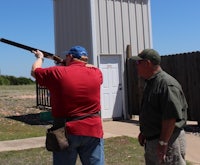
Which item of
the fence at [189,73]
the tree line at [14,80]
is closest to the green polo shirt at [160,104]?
the fence at [189,73]

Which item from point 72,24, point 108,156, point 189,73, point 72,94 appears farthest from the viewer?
point 72,24

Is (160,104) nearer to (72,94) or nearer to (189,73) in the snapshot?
(72,94)

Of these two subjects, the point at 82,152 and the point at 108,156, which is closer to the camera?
the point at 82,152

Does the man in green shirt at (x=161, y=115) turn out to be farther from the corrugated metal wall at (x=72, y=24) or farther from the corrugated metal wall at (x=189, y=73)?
the corrugated metal wall at (x=72, y=24)

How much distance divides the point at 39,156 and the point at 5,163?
797 mm

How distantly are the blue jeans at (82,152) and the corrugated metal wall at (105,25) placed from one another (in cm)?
954

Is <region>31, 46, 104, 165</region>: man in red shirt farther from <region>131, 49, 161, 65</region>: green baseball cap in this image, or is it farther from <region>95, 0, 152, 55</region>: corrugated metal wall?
<region>95, 0, 152, 55</region>: corrugated metal wall

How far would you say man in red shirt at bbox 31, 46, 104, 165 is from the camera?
465 centimetres

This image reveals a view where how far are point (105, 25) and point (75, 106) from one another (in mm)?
10205

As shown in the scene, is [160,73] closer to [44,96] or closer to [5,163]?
[5,163]

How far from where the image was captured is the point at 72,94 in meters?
4.67

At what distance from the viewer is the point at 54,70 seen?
15.2ft

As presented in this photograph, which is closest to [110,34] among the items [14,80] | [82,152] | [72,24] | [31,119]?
[72,24]

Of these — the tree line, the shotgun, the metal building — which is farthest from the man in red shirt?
the tree line
